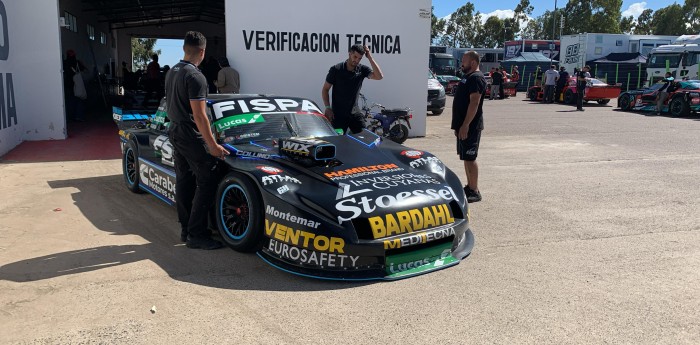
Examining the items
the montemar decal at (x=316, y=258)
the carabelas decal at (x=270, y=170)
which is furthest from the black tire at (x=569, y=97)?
the montemar decal at (x=316, y=258)

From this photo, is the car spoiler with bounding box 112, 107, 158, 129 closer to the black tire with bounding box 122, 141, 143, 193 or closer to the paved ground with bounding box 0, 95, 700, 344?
the black tire with bounding box 122, 141, 143, 193

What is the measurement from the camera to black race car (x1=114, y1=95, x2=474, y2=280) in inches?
145

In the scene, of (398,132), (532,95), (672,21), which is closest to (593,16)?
(672,21)

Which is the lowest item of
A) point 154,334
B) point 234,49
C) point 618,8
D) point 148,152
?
point 154,334

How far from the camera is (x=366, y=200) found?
381 centimetres

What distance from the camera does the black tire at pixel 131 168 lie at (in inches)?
240

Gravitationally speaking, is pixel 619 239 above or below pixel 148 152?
below

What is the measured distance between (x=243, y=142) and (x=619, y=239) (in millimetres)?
3563

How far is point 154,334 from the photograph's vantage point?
2.91 metres

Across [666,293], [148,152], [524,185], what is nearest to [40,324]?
[148,152]

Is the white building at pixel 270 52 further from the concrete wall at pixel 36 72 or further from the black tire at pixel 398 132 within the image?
the black tire at pixel 398 132

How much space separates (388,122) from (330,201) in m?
6.96

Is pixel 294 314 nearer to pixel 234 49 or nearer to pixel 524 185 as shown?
pixel 524 185

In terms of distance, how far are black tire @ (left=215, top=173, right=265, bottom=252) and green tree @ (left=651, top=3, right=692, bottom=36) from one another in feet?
280
